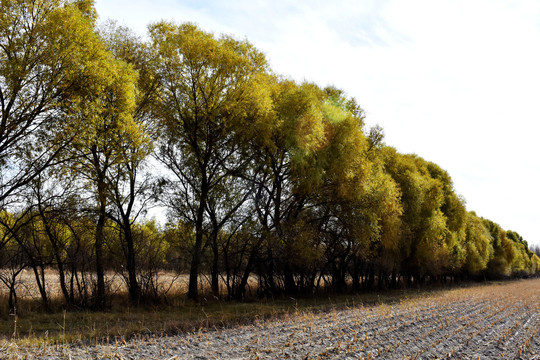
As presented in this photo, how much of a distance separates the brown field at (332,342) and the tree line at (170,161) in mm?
7343

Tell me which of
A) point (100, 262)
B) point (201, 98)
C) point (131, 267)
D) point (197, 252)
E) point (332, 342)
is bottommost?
point (332, 342)

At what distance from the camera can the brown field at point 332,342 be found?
9.17m

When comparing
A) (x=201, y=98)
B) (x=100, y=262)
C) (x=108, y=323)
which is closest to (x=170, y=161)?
(x=201, y=98)

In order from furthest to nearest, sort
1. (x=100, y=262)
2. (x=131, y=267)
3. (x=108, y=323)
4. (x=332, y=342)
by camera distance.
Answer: (x=131, y=267) → (x=100, y=262) → (x=108, y=323) → (x=332, y=342)

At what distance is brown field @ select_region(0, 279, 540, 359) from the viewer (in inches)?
361

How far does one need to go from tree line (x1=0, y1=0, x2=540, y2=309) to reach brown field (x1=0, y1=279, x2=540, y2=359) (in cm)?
734

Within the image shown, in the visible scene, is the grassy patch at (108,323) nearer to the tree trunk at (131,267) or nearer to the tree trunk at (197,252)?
the tree trunk at (131,267)

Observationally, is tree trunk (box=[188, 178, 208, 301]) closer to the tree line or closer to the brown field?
the tree line

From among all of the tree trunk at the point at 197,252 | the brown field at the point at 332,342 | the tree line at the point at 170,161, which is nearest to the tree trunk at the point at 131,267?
the tree line at the point at 170,161

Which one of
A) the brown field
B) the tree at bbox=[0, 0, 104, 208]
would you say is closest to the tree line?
the tree at bbox=[0, 0, 104, 208]

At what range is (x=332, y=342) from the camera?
10.8 metres

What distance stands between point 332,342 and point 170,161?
46.4 feet

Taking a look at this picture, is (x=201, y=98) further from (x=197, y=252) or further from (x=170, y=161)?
(x=197, y=252)

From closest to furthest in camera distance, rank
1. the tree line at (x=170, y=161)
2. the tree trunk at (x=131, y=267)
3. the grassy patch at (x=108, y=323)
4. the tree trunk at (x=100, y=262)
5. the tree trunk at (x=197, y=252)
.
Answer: the grassy patch at (x=108, y=323)
the tree line at (x=170, y=161)
the tree trunk at (x=100, y=262)
the tree trunk at (x=131, y=267)
the tree trunk at (x=197, y=252)
